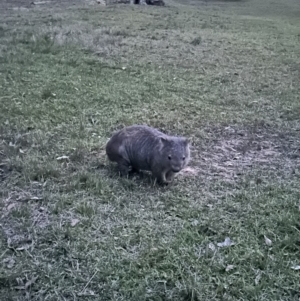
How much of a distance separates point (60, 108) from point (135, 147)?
2272mm

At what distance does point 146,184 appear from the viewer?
4281 millimetres

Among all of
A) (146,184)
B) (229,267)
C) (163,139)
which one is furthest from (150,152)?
(229,267)

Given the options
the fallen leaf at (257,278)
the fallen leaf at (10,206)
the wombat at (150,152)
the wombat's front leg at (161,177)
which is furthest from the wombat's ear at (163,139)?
the fallen leaf at (257,278)

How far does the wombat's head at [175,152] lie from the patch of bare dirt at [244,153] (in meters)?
0.46

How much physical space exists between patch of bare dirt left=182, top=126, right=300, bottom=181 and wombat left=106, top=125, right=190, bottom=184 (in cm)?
44

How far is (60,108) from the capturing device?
6.29 m

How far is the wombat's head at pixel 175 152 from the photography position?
13.4ft

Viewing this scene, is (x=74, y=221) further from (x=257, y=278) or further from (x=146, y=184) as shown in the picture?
(x=257, y=278)

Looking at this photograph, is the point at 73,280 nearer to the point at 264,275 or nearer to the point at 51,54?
the point at 264,275

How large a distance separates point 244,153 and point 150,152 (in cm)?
133

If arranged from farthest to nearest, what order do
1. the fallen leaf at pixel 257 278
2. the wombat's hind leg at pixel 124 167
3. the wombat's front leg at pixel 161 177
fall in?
the wombat's hind leg at pixel 124 167 → the wombat's front leg at pixel 161 177 → the fallen leaf at pixel 257 278

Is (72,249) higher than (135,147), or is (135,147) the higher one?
(135,147)

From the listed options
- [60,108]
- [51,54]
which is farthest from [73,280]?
[51,54]

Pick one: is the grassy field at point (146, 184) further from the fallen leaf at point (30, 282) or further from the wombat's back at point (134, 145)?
the wombat's back at point (134, 145)
